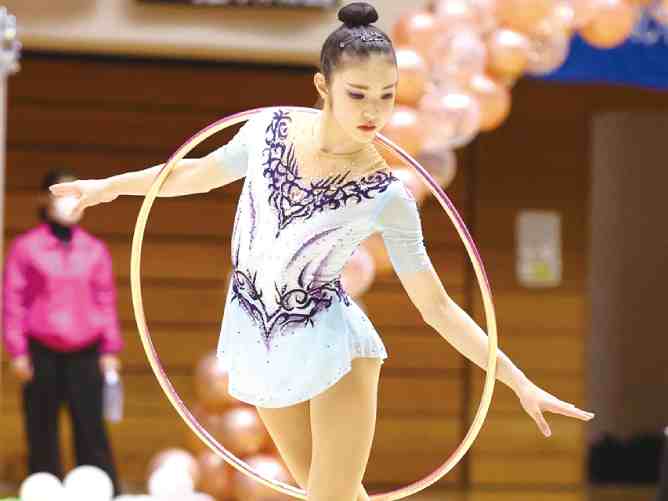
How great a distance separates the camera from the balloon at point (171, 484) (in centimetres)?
563

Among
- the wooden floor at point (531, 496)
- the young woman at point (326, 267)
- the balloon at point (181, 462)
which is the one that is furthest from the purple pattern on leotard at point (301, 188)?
the wooden floor at point (531, 496)

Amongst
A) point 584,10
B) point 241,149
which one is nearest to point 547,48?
point 584,10

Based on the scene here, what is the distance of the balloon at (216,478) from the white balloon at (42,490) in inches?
49.6

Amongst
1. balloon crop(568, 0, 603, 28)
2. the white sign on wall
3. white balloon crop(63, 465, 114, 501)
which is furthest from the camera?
the white sign on wall

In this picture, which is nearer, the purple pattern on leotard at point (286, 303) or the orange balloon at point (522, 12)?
the purple pattern on leotard at point (286, 303)

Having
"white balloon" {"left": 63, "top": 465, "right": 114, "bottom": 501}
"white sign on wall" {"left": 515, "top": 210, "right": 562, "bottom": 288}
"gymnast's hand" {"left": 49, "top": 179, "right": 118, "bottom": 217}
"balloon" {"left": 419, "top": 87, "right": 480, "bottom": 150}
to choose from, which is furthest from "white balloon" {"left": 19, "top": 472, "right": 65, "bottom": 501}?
"white sign on wall" {"left": 515, "top": 210, "right": 562, "bottom": 288}

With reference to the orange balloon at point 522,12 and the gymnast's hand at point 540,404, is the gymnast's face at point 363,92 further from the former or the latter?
the orange balloon at point 522,12

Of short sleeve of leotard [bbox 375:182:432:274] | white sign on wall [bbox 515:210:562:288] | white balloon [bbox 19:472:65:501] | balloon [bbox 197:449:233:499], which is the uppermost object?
short sleeve of leotard [bbox 375:182:432:274]

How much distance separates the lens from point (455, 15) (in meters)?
6.10

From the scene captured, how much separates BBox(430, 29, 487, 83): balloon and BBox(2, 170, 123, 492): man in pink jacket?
1.88 metres

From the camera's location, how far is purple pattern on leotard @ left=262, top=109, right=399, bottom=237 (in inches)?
111

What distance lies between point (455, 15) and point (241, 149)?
10.8 ft

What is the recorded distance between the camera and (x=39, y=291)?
21.8ft

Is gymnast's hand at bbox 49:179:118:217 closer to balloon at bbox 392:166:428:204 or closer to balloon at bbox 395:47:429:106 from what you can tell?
balloon at bbox 392:166:428:204
